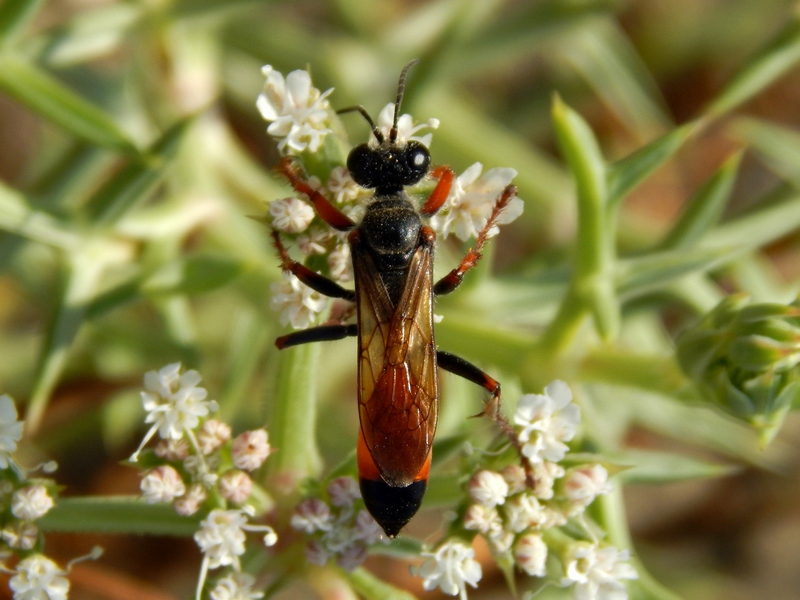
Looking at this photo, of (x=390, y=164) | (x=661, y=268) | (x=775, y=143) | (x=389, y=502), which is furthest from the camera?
(x=775, y=143)

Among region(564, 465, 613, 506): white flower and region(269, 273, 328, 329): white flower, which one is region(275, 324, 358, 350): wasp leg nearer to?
region(269, 273, 328, 329): white flower

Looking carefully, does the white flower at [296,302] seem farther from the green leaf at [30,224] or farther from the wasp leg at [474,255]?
the green leaf at [30,224]

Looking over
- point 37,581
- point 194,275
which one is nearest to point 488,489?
point 37,581

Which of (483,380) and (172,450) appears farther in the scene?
(483,380)

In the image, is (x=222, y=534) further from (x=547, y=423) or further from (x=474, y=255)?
(x=474, y=255)

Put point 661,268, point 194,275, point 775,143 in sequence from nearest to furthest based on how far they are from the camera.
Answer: point 661,268
point 194,275
point 775,143

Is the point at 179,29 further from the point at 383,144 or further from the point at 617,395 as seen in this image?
the point at 617,395

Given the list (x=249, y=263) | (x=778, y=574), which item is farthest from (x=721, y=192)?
(x=778, y=574)

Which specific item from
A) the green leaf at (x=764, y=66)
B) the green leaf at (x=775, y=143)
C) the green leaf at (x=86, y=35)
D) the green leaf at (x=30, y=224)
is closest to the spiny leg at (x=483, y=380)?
the green leaf at (x=30, y=224)
